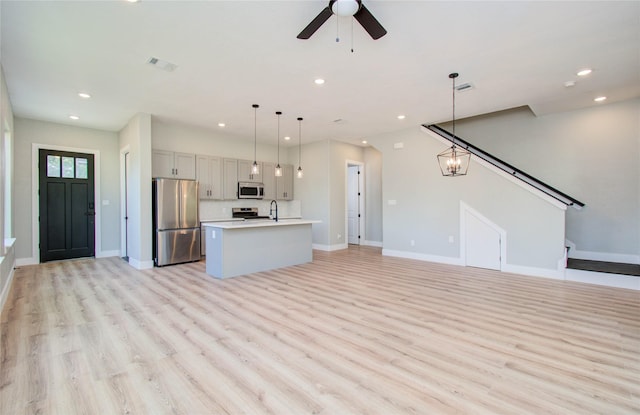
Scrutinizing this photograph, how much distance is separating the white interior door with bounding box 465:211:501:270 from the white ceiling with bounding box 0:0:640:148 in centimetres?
216

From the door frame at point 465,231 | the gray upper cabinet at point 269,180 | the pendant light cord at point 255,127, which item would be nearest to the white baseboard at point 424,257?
the door frame at point 465,231

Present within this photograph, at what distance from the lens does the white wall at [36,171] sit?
5723mm

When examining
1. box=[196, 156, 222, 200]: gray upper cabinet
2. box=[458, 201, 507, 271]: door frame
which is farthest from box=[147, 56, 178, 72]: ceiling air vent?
box=[458, 201, 507, 271]: door frame

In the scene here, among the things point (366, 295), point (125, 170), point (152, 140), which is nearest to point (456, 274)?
point (366, 295)

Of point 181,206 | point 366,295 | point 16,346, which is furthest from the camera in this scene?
point 181,206

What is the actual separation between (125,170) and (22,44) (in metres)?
3.84

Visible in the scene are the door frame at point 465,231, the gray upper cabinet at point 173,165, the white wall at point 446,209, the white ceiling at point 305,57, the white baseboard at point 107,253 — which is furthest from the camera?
the white baseboard at point 107,253

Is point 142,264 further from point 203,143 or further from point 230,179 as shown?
point 203,143

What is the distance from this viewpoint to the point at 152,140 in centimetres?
619

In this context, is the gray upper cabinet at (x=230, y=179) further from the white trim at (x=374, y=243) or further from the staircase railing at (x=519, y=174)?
the staircase railing at (x=519, y=174)

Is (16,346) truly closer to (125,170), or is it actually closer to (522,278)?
(125,170)

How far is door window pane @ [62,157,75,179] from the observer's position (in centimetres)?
625

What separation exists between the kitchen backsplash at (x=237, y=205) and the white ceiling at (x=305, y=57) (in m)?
2.45

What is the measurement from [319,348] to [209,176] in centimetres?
554
